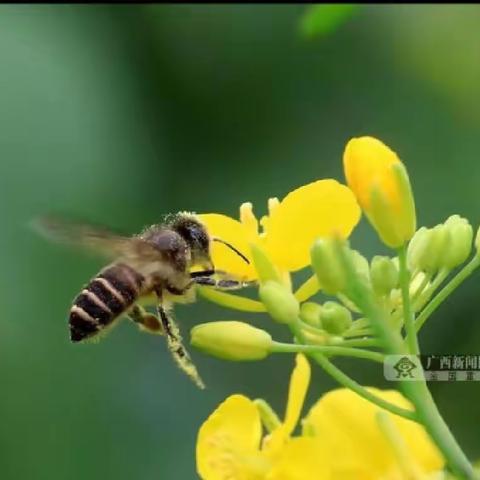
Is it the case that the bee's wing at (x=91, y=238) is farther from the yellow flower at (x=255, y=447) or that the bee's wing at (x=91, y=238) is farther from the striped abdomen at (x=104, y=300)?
the yellow flower at (x=255, y=447)

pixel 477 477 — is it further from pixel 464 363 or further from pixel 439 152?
pixel 439 152

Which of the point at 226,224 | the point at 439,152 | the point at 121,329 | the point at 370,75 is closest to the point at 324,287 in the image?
the point at 226,224

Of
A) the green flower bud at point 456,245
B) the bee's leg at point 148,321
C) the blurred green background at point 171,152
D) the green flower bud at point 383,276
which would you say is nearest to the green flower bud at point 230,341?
the green flower bud at point 383,276

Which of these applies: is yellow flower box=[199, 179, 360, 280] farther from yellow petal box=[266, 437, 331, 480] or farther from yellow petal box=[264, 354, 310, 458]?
yellow petal box=[266, 437, 331, 480]

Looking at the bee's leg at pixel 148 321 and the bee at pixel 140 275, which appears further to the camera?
the bee's leg at pixel 148 321

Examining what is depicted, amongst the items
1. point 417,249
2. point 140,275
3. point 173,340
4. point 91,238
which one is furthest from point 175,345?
point 417,249

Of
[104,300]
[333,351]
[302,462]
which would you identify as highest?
[104,300]

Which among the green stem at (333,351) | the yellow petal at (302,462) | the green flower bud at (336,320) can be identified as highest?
the green flower bud at (336,320)

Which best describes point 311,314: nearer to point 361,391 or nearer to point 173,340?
point 361,391
